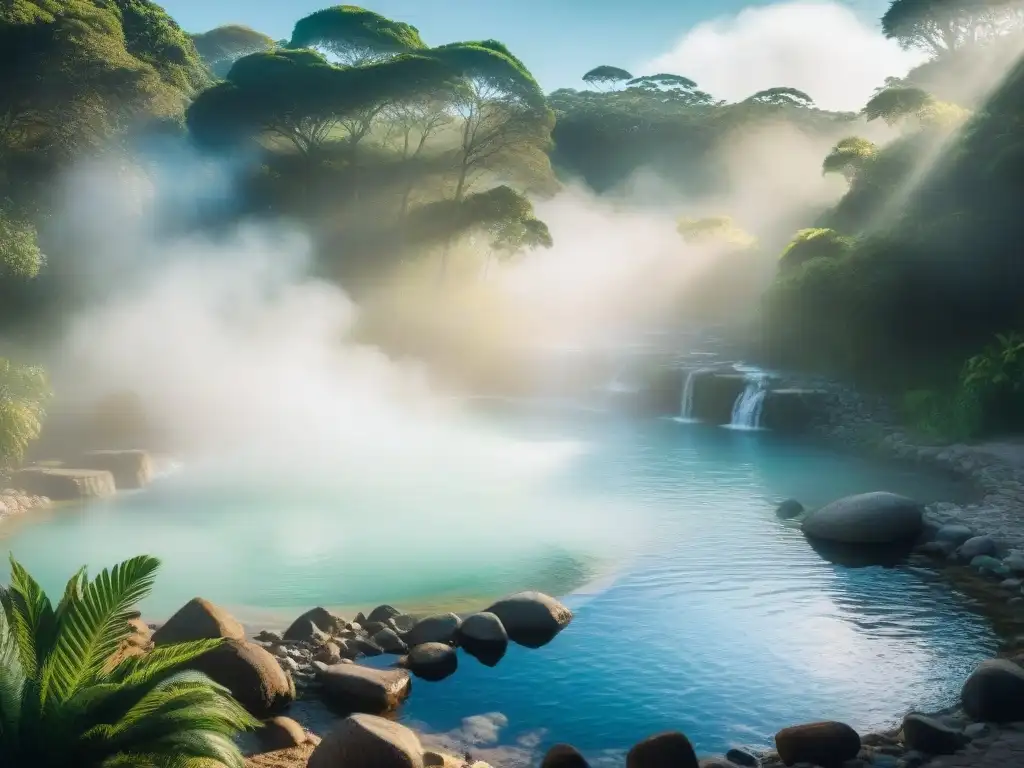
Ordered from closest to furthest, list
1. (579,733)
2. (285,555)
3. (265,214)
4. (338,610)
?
(579,733), (338,610), (285,555), (265,214)

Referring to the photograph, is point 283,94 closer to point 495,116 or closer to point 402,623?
point 495,116

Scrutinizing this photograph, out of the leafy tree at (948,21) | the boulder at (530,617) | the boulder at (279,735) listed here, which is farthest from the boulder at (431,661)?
the leafy tree at (948,21)

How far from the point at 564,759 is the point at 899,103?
34278 mm

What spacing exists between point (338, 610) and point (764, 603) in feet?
17.4

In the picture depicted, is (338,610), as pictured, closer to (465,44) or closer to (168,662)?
(168,662)

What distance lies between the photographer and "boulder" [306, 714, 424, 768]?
6871mm

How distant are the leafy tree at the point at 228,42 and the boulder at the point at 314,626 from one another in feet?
232

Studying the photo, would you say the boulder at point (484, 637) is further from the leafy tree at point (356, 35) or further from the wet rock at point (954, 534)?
the leafy tree at point (356, 35)

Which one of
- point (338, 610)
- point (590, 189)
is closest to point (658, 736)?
point (338, 610)

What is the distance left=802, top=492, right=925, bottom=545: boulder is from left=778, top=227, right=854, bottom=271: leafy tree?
55.3 feet

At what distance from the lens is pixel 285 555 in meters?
14.3

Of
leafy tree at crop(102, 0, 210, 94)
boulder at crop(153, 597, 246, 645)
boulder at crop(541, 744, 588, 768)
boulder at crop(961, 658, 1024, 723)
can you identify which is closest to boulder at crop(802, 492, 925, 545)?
boulder at crop(961, 658, 1024, 723)

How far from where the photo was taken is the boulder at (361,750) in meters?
6.87

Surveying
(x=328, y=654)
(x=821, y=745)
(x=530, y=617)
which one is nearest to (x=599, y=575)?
(x=530, y=617)
